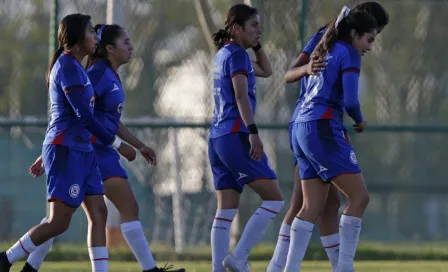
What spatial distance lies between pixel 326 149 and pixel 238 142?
880mm

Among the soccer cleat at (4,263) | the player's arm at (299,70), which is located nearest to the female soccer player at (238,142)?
the player's arm at (299,70)

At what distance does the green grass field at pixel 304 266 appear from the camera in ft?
37.1

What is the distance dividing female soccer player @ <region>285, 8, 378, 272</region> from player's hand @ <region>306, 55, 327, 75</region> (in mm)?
27

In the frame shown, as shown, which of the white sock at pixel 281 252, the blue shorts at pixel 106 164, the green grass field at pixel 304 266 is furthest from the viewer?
the green grass field at pixel 304 266

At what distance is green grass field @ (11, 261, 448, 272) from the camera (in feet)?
37.1

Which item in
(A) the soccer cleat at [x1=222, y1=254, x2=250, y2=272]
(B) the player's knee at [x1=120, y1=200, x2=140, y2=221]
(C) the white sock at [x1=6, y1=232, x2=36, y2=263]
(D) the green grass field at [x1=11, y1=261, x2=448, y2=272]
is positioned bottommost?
(D) the green grass field at [x1=11, y1=261, x2=448, y2=272]

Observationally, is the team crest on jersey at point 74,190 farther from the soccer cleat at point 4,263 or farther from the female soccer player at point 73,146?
the soccer cleat at point 4,263

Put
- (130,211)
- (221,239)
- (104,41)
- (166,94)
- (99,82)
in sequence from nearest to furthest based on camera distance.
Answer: (99,82) < (130,211) < (104,41) < (221,239) < (166,94)

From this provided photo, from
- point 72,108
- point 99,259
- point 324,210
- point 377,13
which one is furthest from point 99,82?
point 377,13

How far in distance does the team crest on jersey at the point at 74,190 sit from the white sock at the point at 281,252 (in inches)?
60.2

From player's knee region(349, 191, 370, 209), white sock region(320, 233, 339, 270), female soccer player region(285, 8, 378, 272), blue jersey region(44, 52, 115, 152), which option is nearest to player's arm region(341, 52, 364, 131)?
female soccer player region(285, 8, 378, 272)

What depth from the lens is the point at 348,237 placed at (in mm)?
8125

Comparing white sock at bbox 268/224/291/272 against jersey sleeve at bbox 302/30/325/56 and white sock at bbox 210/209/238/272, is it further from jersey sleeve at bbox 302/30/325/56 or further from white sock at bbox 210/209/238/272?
jersey sleeve at bbox 302/30/325/56

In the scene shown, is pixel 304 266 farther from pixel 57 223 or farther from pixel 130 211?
pixel 57 223
